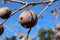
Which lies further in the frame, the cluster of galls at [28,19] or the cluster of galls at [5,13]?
the cluster of galls at [5,13]

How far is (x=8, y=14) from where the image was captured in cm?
203

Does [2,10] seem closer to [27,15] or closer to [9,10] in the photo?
[9,10]

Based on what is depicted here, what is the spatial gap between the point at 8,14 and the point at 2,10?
10 centimetres

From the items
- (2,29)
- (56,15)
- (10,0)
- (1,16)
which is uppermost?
(10,0)

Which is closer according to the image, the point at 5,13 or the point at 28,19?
the point at 28,19

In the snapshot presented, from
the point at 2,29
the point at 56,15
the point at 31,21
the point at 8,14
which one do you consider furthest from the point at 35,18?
the point at 56,15

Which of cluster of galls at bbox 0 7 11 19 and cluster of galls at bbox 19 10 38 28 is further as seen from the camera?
cluster of galls at bbox 0 7 11 19

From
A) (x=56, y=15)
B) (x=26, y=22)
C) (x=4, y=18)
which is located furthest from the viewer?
(x=56, y=15)

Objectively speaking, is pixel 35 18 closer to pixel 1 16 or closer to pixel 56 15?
pixel 1 16

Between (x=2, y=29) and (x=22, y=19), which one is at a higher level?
(x=22, y=19)

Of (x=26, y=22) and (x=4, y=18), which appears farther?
(x=4, y=18)

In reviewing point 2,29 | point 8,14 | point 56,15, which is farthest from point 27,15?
point 56,15

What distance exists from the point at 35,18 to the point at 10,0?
30 cm

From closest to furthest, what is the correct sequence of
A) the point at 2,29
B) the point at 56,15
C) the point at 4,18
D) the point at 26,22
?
the point at 26,22, the point at 4,18, the point at 2,29, the point at 56,15
